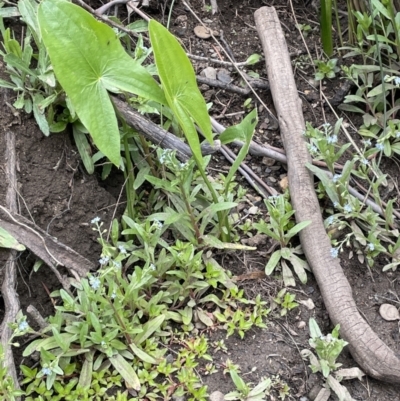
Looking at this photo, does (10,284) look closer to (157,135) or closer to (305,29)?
(157,135)

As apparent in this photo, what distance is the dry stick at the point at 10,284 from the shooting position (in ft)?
5.25

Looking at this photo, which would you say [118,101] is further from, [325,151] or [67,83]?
[325,151]

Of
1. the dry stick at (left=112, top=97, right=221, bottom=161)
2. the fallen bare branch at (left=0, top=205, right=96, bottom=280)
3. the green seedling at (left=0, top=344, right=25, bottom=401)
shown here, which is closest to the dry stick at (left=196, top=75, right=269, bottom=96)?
the dry stick at (left=112, top=97, right=221, bottom=161)

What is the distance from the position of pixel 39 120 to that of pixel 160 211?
502 millimetres

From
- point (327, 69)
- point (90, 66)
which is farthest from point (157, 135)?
point (327, 69)

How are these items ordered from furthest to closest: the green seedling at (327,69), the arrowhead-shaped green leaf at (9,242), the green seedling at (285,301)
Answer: the green seedling at (327,69) → the green seedling at (285,301) → the arrowhead-shaped green leaf at (9,242)

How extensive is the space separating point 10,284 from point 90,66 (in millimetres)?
699

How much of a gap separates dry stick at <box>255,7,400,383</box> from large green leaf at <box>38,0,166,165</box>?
717mm

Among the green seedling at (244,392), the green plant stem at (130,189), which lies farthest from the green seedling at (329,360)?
the green plant stem at (130,189)

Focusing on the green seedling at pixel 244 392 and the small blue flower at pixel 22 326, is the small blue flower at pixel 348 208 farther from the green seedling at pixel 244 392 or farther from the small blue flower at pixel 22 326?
the small blue flower at pixel 22 326

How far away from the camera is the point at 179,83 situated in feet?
5.10

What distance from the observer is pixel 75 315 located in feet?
5.74

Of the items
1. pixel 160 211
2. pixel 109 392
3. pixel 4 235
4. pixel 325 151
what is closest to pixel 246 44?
pixel 325 151

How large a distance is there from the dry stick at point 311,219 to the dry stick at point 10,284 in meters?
0.93
